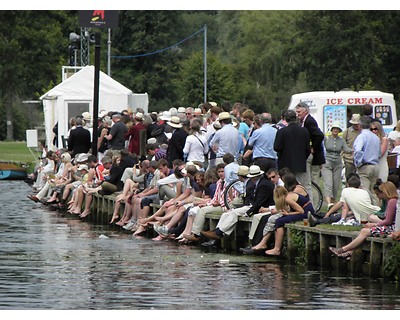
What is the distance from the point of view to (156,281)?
57.6 feet

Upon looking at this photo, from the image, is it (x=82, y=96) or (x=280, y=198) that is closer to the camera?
(x=280, y=198)

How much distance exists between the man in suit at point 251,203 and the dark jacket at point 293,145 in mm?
531

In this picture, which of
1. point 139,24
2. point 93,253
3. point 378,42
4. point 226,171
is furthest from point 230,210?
point 139,24

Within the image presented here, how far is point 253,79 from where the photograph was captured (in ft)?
275

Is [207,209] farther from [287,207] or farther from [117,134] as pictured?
[117,134]

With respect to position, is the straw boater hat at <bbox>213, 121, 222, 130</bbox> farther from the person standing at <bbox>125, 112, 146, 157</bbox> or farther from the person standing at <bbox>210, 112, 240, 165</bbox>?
the person standing at <bbox>125, 112, 146, 157</bbox>

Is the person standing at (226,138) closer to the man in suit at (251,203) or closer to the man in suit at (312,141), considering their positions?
the man in suit at (312,141)

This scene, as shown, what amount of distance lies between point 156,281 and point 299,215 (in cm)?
306

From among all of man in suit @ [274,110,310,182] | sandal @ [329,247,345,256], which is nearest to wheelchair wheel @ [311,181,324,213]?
man in suit @ [274,110,310,182]

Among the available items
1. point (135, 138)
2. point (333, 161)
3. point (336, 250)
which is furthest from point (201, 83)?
point (336, 250)

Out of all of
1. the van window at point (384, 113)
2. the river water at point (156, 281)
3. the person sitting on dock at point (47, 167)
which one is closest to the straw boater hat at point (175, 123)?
the river water at point (156, 281)

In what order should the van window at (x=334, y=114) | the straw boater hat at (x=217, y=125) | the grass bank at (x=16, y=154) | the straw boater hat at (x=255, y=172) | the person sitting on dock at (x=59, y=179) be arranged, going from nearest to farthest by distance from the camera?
the straw boater hat at (x=255, y=172), the straw boater hat at (x=217, y=125), the person sitting on dock at (x=59, y=179), the van window at (x=334, y=114), the grass bank at (x=16, y=154)

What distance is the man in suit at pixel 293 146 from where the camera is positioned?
2112 cm
